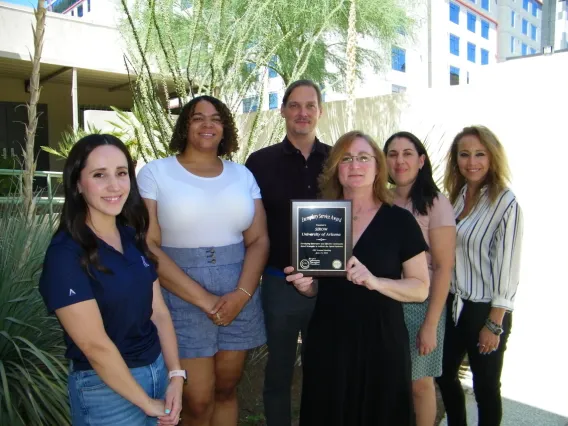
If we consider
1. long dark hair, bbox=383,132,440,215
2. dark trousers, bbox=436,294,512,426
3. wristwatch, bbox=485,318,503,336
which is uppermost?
long dark hair, bbox=383,132,440,215

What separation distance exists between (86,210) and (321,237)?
1.01 metres

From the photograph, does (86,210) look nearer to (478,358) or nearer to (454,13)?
(478,358)

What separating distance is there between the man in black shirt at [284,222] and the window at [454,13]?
147 feet

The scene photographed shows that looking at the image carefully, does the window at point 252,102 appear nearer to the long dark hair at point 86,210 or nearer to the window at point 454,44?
the long dark hair at point 86,210

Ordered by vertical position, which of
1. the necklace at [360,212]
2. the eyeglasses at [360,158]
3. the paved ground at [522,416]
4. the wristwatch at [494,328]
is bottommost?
the paved ground at [522,416]

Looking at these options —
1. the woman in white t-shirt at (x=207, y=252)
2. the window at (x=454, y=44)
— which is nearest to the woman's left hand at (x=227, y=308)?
the woman in white t-shirt at (x=207, y=252)

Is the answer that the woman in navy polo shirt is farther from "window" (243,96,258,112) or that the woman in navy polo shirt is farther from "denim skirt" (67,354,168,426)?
"window" (243,96,258,112)

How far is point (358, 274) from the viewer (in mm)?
2295

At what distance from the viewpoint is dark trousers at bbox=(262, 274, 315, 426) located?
3.06 meters

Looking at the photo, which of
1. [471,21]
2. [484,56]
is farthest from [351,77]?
[484,56]

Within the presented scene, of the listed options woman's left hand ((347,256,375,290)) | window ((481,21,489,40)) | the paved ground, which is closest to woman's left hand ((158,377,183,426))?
woman's left hand ((347,256,375,290))

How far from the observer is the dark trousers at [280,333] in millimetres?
3061

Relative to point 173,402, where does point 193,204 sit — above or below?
above

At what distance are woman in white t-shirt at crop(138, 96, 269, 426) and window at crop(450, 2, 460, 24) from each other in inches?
1786
